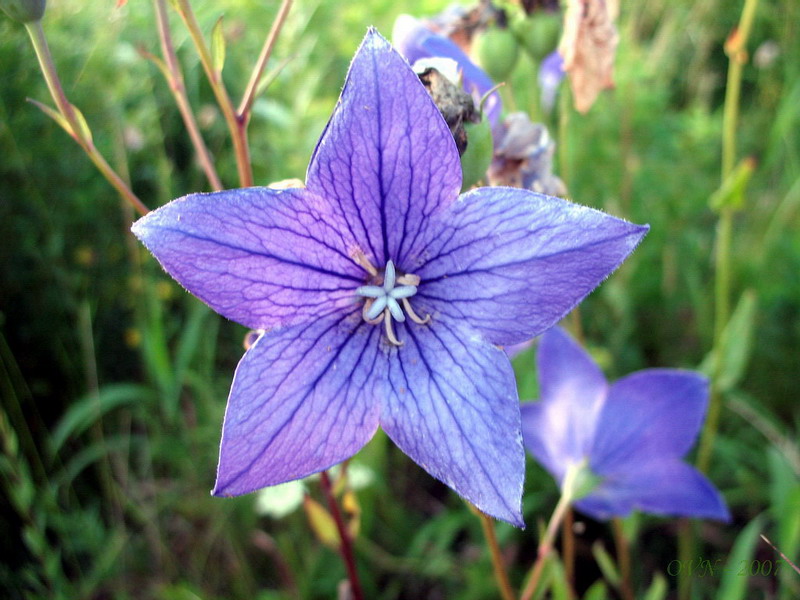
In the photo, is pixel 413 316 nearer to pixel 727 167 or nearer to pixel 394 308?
pixel 394 308

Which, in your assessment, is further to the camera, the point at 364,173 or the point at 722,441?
the point at 722,441

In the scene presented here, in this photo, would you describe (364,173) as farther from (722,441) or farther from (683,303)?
(683,303)

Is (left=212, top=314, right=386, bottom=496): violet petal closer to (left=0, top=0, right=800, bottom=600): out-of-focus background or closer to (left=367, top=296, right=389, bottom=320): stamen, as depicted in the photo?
(left=367, top=296, right=389, bottom=320): stamen

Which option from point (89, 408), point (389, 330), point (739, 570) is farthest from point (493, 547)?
point (89, 408)

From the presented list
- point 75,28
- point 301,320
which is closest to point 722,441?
point 301,320

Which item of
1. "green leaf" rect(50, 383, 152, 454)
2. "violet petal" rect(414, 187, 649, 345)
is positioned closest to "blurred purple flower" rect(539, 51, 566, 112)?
"violet petal" rect(414, 187, 649, 345)

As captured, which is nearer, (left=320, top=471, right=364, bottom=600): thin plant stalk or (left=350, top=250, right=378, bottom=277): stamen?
(left=350, top=250, right=378, bottom=277): stamen
